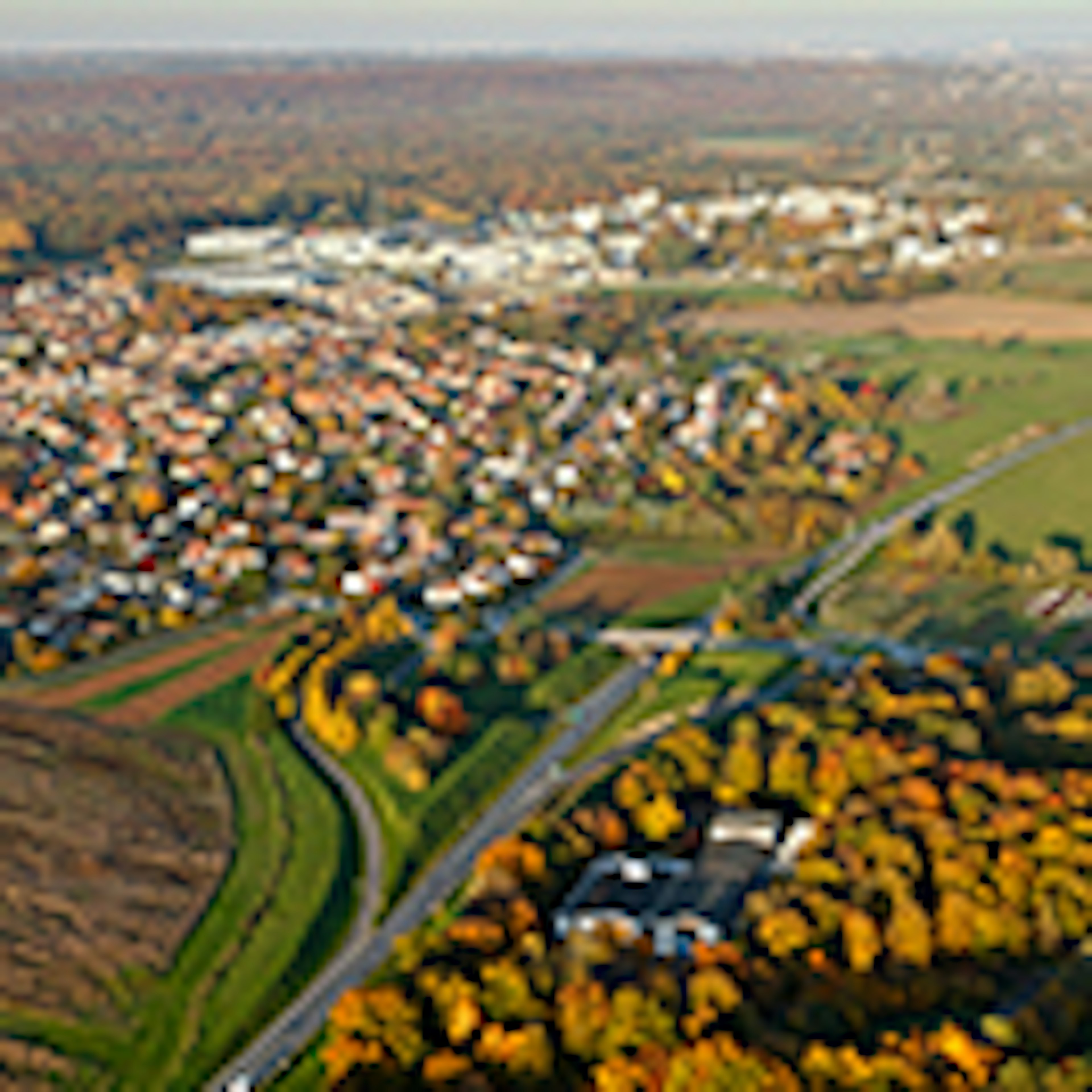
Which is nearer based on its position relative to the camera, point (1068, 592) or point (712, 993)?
point (712, 993)

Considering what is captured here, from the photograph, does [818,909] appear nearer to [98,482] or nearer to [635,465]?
[635,465]

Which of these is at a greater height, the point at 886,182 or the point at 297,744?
A: the point at 886,182

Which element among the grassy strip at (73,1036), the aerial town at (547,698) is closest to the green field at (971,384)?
the aerial town at (547,698)

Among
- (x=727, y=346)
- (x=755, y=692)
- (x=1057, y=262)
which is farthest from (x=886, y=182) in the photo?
(x=755, y=692)

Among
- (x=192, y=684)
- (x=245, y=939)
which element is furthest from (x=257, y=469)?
(x=245, y=939)

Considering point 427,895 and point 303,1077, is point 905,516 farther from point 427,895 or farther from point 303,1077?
point 303,1077

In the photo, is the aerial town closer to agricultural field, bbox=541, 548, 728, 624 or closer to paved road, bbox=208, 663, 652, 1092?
paved road, bbox=208, 663, 652, 1092
